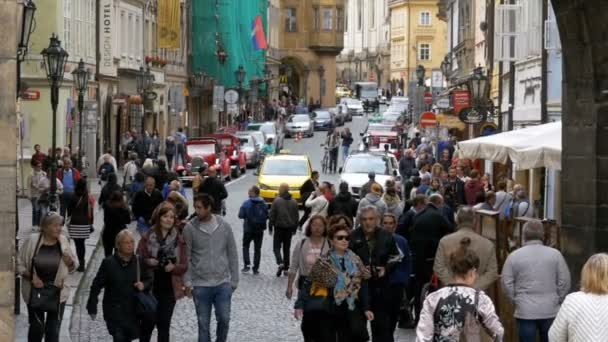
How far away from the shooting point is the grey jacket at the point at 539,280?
14062 millimetres

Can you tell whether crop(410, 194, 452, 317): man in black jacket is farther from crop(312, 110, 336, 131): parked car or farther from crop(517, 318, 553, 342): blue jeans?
crop(312, 110, 336, 131): parked car

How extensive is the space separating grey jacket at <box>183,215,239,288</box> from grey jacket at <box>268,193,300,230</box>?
382 inches

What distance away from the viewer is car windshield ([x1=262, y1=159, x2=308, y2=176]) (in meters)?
42.5

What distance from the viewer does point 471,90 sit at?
1778 inches

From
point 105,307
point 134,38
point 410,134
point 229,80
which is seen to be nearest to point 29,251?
point 105,307

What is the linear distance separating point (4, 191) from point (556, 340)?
13.7 ft

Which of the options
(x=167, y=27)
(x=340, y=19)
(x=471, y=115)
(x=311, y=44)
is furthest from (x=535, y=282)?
(x=340, y=19)

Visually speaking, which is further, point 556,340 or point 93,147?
point 93,147

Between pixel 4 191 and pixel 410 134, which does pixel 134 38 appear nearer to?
pixel 410 134

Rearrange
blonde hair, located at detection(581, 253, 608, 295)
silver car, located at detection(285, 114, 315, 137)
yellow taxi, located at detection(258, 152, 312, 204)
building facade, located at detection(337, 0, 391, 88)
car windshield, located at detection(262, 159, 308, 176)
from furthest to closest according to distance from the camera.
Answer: building facade, located at detection(337, 0, 391, 88)
silver car, located at detection(285, 114, 315, 137)
car windshield, located at detection(262, 159, 308, 176)
yellow taxi, located at detection(258, 152, 312, 204)
blonde hair, located at detection(581, 253, 608, 295)

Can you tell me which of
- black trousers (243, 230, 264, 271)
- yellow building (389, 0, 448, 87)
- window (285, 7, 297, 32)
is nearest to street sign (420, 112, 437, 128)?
black trousers (243, 230, 264, 271)

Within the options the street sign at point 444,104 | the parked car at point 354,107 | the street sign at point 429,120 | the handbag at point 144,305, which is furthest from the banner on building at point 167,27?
the handbag at point 144,305

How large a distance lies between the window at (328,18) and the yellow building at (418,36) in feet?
78.9

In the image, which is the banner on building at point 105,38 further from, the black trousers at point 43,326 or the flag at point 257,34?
the black trousers at point 43,326
